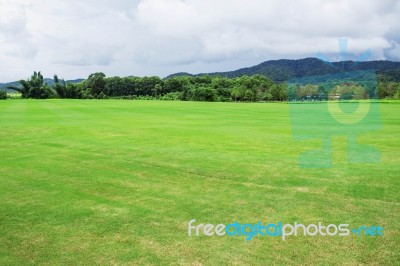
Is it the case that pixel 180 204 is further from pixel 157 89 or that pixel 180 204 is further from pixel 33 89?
pixel 157 89

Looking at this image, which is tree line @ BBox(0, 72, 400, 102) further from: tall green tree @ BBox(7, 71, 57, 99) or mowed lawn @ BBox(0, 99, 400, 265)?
mowed lawn @ BBox(0, 99, 400, 265)

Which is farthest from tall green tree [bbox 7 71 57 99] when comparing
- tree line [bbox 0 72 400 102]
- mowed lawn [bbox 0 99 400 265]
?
mowed lawn [bbox 0 99 400 265]

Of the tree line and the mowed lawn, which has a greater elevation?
the tree line

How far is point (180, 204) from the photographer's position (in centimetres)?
877

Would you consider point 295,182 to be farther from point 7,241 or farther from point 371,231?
point 7,241

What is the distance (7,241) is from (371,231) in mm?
7073

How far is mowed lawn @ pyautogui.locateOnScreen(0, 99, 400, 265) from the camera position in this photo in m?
6.33

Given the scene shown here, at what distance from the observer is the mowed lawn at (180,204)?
633 centimetres

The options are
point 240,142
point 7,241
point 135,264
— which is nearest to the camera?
point 135,264

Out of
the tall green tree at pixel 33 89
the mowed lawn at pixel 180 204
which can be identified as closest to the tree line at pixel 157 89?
the tall green tree at pixel 33 89

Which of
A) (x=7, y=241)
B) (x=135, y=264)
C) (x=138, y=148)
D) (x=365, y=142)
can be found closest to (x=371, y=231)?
(x=135, y=264)

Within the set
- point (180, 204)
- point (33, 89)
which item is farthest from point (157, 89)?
point (180, 204)

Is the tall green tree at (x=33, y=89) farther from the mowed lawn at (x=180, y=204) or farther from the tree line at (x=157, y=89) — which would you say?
the mowed lawn at (x=180, y=204)

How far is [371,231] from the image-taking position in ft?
23.4
